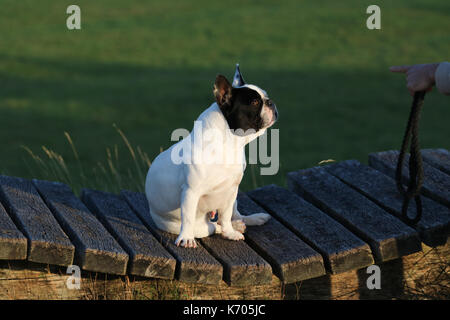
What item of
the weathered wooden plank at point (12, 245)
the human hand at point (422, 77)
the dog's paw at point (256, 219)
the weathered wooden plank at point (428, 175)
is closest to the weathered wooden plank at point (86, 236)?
the weathered wooden plank at point (12, 245)

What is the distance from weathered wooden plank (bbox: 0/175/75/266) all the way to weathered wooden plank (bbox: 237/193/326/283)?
1.03 meters

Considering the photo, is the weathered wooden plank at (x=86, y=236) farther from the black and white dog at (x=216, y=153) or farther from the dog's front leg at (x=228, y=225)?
the dog's front leg at (x=228, y=225)

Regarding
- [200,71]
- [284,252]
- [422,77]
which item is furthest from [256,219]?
[200,71]

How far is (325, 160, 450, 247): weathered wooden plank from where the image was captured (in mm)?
3789

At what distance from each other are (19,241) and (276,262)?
51.2 inches

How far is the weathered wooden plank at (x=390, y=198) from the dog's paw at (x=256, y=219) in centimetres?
74

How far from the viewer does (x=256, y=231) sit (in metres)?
3.91

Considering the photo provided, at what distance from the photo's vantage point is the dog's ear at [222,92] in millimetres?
3287

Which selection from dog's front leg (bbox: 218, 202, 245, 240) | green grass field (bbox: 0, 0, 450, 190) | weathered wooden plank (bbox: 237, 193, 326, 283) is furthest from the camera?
green grass field (bbox: 0, 0, 450, 190)

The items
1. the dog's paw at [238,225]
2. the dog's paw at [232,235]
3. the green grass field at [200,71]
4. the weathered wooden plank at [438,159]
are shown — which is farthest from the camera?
the green grass field at [200,71]

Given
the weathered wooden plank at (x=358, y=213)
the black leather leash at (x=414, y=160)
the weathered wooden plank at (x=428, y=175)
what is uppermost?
the black leather leash at (x=414, y=160)

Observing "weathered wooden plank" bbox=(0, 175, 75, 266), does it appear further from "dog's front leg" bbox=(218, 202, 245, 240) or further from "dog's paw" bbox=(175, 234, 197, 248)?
"dog's front leg" bbox=(218, 202, 245, 240)

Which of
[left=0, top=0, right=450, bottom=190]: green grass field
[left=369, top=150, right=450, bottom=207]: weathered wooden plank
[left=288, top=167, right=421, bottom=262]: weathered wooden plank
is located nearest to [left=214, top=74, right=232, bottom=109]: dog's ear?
[left=288, top=167, right=421, bottom=262]: weathered wooden plank

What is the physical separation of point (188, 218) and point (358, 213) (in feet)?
3.76
